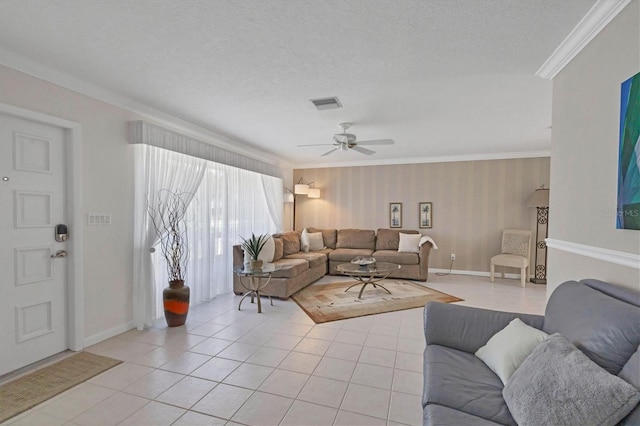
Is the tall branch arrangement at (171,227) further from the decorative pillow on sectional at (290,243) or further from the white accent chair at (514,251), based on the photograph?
the white accent chair at (514,251)

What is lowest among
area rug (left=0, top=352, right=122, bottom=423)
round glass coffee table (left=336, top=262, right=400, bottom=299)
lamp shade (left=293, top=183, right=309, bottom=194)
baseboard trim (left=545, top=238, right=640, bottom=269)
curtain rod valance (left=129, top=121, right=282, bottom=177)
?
area rug (left=0, top=352, right=122, bottom=423)

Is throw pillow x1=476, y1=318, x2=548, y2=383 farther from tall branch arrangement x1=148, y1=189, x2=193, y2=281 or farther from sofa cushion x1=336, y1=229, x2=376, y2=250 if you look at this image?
sofa cushion x1=336, y1=229, x2=376, y2=250

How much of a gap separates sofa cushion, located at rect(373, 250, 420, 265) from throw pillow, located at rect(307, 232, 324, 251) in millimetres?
1281

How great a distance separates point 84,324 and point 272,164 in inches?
173

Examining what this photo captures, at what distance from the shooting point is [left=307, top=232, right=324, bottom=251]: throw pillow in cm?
663

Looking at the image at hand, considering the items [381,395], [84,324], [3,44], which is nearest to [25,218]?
[84,324]

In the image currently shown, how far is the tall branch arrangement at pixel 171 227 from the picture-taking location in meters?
3.63

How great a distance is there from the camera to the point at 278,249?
17.8ft

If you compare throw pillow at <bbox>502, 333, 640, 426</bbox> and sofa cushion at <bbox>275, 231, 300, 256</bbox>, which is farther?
sofa cushion at <bbox>275, 231, 300, 256</bbox>

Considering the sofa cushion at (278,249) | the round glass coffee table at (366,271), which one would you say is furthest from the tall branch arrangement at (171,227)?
the round glass coffee table at (366,271)

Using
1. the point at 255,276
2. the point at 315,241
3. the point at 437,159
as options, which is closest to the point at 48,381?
the point at 255,276

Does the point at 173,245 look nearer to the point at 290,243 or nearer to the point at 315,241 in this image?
the point at 290,243

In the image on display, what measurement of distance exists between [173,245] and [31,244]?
1.38 m

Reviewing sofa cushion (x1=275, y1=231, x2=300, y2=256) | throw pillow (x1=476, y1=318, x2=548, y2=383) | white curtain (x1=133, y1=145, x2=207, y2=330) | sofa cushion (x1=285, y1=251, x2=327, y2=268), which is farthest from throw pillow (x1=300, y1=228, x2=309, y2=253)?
throw pillow (x1=476, y1=318, x2=548, y2=383)
